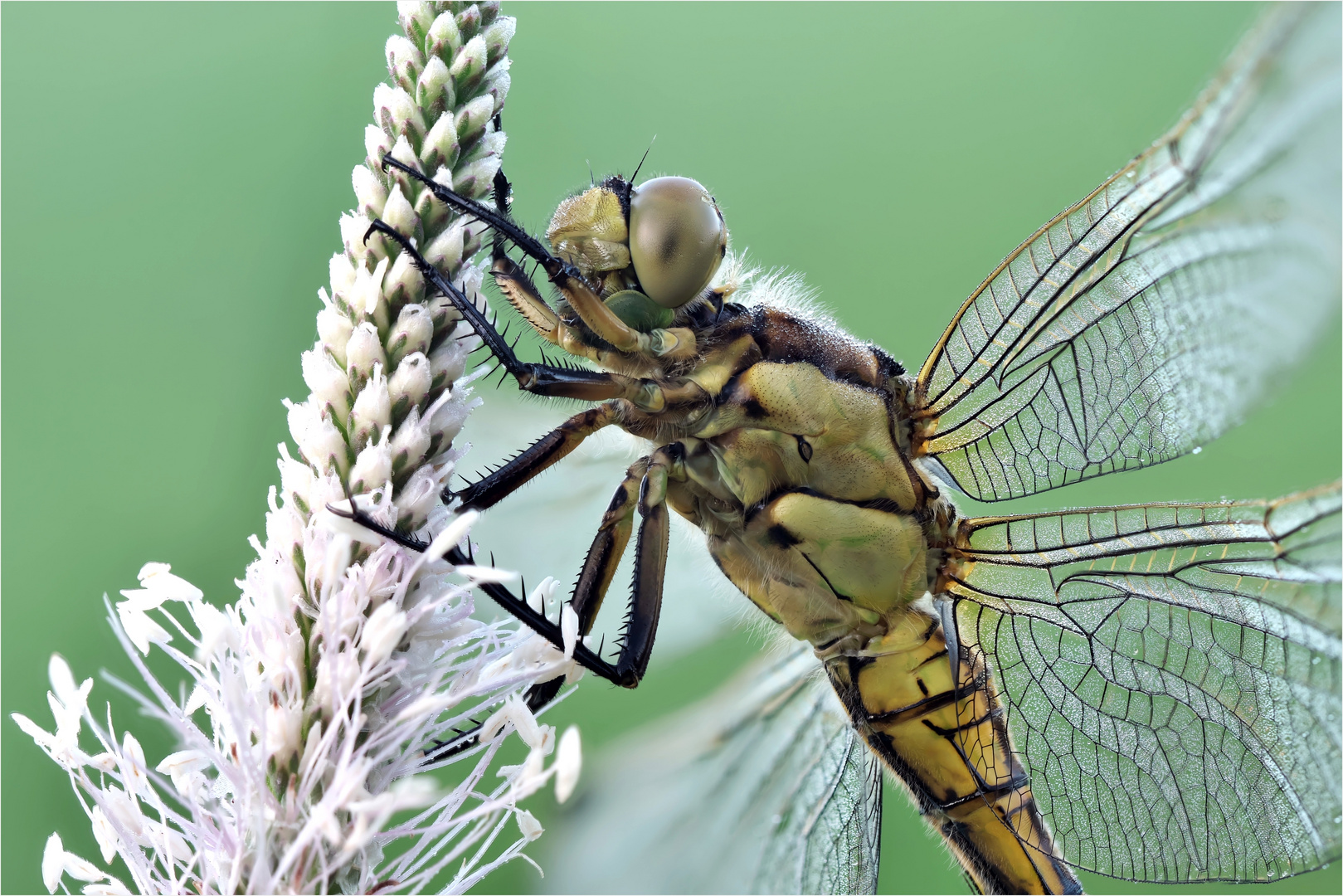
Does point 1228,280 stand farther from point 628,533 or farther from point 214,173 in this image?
point 214,173

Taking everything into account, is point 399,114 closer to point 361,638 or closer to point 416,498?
point 416,498

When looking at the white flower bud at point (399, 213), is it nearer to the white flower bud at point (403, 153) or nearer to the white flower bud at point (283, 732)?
the white flower bud at point (403, 153)

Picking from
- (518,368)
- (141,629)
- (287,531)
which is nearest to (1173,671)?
(518,368)

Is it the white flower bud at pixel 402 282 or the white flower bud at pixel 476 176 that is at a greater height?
the white flower bud at pixel 476 176

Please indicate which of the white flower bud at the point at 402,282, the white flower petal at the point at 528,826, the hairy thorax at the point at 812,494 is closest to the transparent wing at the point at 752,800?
the hairy thorax at the point at 812,494

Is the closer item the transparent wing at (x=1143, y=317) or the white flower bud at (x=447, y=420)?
the white flower bud at (x=447, y=420)

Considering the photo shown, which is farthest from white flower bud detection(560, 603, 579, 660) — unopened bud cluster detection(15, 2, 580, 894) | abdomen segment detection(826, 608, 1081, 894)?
abdomen segment detection(826, 608, 1081, 894)
